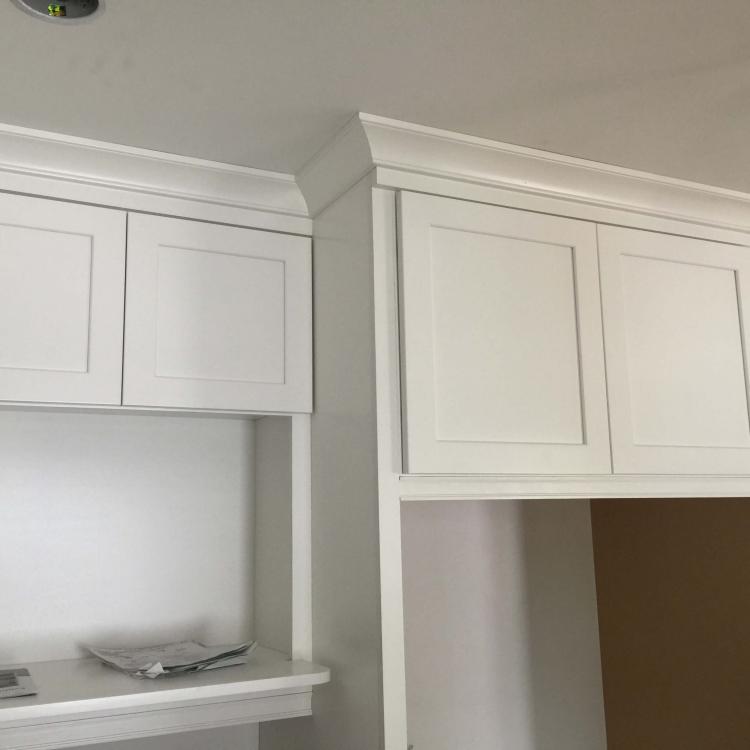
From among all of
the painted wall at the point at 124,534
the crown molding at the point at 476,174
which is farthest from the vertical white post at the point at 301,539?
the crown molding at the point at 476,174

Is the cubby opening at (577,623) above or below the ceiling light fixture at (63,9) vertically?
below

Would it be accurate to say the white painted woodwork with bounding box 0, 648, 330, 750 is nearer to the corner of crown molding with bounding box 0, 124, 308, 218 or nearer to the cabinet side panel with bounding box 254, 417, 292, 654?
the cabinet side panel with bounding box 254, 417, 292, 654

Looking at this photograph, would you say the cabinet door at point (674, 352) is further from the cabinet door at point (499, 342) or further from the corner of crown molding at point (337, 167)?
the corner of crown molding at point (337, 167)

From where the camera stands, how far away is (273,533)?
6.19ft

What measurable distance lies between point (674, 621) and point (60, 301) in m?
1.88

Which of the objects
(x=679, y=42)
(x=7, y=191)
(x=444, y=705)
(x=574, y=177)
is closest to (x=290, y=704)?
(x=444, y=705)

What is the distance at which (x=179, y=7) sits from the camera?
1.21 m

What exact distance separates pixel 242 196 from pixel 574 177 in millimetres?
744

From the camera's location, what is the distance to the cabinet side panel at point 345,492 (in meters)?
1.55

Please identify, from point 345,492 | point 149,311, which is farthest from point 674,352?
point 149,311

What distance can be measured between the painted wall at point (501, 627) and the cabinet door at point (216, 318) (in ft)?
2.04

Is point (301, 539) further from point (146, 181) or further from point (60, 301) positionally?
point (146, 181)

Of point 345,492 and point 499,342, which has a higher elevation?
point 499,342

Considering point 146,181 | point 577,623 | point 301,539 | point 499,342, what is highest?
point 146,181
